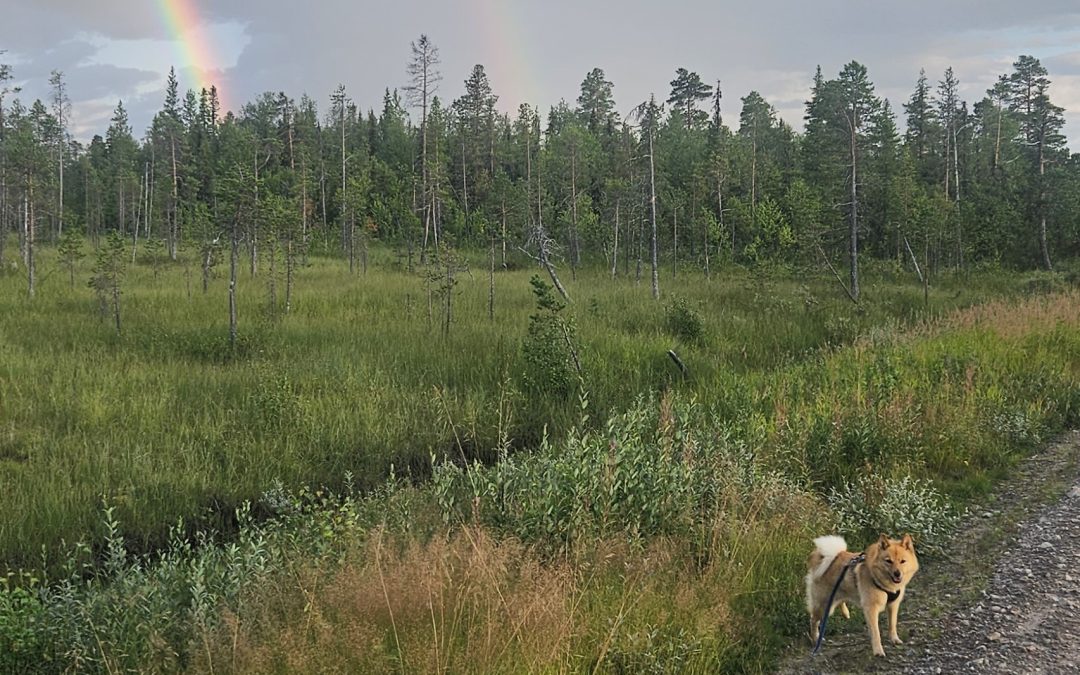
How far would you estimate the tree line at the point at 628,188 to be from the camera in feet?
81.3

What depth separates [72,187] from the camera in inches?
2365

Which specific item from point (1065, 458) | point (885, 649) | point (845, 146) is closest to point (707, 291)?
point (845, 146)

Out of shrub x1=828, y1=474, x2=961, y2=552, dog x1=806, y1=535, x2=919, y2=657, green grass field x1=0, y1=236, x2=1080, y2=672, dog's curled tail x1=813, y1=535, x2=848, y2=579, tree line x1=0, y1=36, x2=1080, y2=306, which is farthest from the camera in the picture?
tree line x1=0, y1=36, x2=1080, y2=306

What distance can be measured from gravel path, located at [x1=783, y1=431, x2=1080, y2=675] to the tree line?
12211 mm

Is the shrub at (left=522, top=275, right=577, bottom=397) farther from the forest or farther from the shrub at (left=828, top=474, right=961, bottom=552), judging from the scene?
the shrub at (left=828, top=474, right=961, bottom=552)

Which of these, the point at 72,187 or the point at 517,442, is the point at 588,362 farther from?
the point at 72,187

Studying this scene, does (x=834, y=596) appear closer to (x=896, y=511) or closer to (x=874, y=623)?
(x=874, y=623)

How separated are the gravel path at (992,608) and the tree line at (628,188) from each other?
12.2 meters

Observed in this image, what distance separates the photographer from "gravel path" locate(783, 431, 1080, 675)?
10.5ft

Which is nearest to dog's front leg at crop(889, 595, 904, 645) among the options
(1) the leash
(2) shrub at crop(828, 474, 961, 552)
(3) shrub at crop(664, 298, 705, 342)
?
(1) the leash

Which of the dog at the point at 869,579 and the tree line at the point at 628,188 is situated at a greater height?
the tree line at the point at 628,188

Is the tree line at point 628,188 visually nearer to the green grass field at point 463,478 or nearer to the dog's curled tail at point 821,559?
the green grass field at point 463,478

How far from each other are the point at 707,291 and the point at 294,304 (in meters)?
13.4

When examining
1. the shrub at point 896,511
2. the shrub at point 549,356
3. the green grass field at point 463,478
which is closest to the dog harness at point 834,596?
the green grass field at point 463,478
